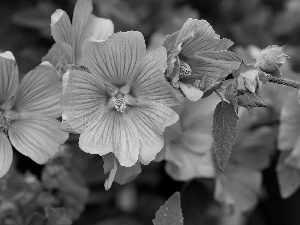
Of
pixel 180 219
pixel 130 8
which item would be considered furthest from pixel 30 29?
pixel 180 219

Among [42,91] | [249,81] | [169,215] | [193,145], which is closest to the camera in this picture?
[249,81]

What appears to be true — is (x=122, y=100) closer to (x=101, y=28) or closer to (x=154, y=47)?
(x=101, y=28)

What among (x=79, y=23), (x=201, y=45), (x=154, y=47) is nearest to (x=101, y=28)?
(x=79, y=23)

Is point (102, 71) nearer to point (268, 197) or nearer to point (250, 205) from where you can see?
point (250, 205)

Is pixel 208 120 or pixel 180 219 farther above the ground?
pixel 180 219

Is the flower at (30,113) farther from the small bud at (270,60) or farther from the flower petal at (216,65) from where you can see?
the small bud at (270,60)

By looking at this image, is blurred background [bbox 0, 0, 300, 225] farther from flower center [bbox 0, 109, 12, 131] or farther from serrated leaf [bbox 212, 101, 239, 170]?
serrated leaf [bbox 212, 101, 239, 170]

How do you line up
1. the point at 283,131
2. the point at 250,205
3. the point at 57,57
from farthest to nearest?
the point at 250,205 < the point at 283,131 < the point at 57,57
